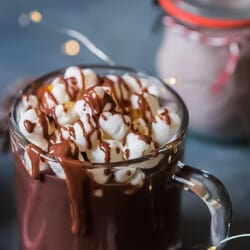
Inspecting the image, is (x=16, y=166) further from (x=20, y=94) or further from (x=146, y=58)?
(x=146, y=58)

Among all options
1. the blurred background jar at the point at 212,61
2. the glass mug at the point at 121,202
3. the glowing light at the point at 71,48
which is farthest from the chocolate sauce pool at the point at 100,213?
the glowing light at the point at 71,48

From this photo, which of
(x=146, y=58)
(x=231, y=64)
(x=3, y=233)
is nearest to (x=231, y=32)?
(x=231, y=64)

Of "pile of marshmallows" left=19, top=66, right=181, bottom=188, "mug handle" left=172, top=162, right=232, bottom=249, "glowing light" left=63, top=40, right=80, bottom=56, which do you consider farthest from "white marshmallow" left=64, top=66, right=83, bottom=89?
"glowing light" left=63, top=40, right=80, bottom=56

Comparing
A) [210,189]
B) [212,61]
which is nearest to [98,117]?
[210,189]

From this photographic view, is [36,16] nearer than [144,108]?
No

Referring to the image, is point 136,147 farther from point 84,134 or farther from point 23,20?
point 23,20

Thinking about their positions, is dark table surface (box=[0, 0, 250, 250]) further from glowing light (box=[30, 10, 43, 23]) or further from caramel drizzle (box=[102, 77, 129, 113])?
caramel drizzle (box=[102, 77, 129, 113])
